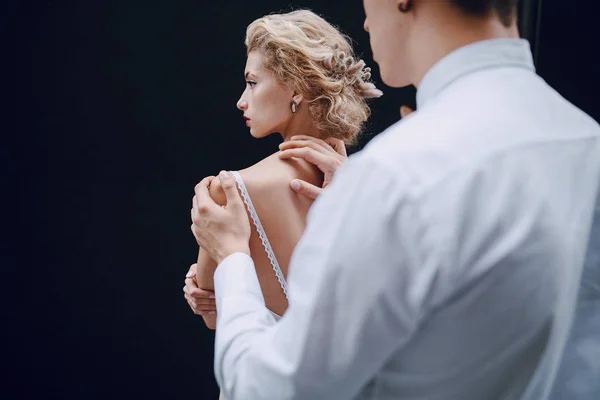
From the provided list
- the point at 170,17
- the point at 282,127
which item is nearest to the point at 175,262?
the point at 170,17

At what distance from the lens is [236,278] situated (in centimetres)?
90

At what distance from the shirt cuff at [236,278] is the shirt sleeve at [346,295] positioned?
0.38 feet

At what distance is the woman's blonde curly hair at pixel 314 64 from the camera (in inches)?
68.9

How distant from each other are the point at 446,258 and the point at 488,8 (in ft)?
1.01

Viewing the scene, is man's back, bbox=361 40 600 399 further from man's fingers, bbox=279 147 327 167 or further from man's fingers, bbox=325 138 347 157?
man's fingers, bbox=325 138 347 157

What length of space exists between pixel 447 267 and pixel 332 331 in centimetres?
13

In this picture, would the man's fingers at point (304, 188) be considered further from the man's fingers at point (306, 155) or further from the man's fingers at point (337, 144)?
the man's fingers at point (337, 144)

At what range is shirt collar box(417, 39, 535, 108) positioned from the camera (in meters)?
0.80

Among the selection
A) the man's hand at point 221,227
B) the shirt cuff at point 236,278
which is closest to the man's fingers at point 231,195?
the man's hand at point 221,227

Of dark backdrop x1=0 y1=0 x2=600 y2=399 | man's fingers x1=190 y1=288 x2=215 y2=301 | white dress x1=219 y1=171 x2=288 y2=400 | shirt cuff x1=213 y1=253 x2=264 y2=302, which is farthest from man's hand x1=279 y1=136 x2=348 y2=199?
dark backdrop x1=0 y1=0 x2=600 y2=399

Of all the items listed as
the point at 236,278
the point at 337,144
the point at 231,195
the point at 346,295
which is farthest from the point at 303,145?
the point at 346,295

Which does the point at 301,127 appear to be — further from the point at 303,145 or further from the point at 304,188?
the point at 304,188

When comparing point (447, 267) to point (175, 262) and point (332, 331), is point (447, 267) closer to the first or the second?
point (332, 331)

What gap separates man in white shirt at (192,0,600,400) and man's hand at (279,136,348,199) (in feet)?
2.72
